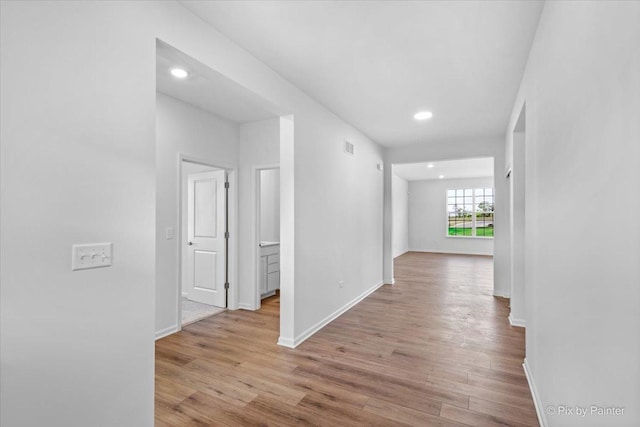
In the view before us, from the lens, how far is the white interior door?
14.8ft

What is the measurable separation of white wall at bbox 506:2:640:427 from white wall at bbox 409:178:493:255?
982 cm

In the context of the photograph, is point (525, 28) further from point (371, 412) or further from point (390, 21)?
point (371, 412)

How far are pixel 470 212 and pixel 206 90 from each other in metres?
10.3

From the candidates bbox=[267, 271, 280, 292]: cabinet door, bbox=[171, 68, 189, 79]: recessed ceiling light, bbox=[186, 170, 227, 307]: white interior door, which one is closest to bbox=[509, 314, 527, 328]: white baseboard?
bbox=[267, 271, 280, 292]: cabinet door

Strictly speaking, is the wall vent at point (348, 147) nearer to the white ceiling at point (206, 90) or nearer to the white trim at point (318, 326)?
the white ceiling at point (206, 90)

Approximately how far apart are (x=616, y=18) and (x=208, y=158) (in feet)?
12.9

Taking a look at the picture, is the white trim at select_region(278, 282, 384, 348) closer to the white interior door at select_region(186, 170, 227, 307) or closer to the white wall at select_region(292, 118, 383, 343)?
the white wall at select_region(292, 118, 383, 343)

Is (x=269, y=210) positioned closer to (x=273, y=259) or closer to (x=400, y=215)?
(x=273, y=259)

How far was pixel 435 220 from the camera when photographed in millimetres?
11641

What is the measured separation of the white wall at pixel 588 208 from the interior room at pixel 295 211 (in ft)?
0.04

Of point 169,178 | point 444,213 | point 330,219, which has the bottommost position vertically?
point 330,219

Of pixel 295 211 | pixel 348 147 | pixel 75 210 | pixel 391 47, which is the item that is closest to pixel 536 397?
pixel 295 211

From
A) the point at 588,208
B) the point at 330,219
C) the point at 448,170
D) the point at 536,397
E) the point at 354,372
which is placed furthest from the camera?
the point at 448,170

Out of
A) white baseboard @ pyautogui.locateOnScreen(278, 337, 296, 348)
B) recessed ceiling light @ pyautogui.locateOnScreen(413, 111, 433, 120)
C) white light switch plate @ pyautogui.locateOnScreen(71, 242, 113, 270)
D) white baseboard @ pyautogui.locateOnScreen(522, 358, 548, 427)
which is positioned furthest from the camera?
recessed ceiling light @ pyautogui.locateOnScreen(413, 111, 433, 120)
